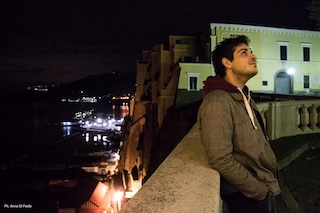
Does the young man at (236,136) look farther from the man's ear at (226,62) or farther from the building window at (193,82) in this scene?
the building window at (193,82)

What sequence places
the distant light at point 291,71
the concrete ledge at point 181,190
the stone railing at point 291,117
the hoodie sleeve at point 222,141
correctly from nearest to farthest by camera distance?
the concrete ledge at point 181,190 < the hoodie sleeve at point 222,141 < the stone railing at point 291,117 < the distant light at point 291,71

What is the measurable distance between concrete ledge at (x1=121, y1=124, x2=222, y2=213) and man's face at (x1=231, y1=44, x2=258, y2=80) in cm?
102

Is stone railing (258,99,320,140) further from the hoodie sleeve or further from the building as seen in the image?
the building

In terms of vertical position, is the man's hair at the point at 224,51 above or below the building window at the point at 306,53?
below

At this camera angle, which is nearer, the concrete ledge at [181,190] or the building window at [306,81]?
the concrete ledge at [181,190]

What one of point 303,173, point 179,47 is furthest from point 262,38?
point 303,173

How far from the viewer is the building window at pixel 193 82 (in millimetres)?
28234

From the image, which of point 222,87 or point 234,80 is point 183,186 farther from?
point 234,80

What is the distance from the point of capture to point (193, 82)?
92.8 ft

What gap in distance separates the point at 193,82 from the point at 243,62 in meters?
25.7

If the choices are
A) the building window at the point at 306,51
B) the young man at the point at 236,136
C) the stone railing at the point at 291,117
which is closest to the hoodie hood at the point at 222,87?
the young man at the point at 236,136

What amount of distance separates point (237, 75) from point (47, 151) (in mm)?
77222

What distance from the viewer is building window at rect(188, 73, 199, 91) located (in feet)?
92.6

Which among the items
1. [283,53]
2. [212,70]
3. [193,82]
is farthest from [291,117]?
[283,53]
